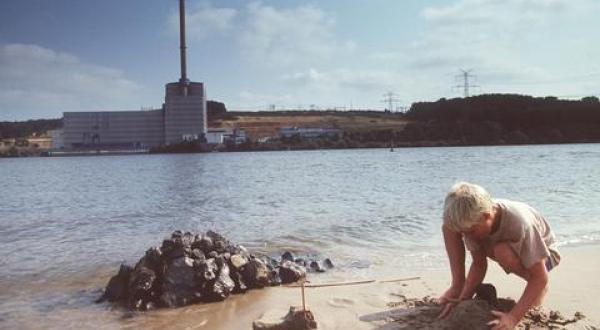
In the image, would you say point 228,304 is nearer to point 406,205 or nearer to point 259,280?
point 259,280

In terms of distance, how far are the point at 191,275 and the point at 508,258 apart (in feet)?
13.6

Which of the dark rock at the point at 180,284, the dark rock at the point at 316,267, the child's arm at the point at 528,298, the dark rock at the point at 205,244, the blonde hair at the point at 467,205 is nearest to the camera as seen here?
the blonde hair at the point at 467,205

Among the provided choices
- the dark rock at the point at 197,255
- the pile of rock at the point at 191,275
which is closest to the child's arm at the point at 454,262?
the pile of rock at the point at 191,275

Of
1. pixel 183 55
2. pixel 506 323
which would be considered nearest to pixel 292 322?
pixel 506 323

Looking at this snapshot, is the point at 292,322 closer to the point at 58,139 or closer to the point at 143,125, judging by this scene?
the point at 143,125

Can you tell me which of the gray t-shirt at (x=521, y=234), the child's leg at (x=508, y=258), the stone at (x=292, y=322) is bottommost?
the stone at (x=292, y=322)

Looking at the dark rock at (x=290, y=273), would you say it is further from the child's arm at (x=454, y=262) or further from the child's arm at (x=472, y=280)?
the child's arm at (x=472, y=280)

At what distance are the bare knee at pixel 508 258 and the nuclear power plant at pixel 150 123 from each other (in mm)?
155981

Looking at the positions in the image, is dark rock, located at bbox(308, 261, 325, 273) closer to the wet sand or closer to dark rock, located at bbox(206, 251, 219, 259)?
the wet sand

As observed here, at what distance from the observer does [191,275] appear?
6.92 meters

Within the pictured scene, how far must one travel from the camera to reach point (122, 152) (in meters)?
163

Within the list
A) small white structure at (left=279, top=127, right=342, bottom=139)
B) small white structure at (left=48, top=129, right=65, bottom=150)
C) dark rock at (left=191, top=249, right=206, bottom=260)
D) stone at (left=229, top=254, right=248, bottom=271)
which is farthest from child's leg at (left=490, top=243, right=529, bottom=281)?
small white structure at (left=48, top=129, right=65, bottom=150)

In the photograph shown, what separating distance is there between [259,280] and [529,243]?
162 inches

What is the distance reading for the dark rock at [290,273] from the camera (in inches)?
303
